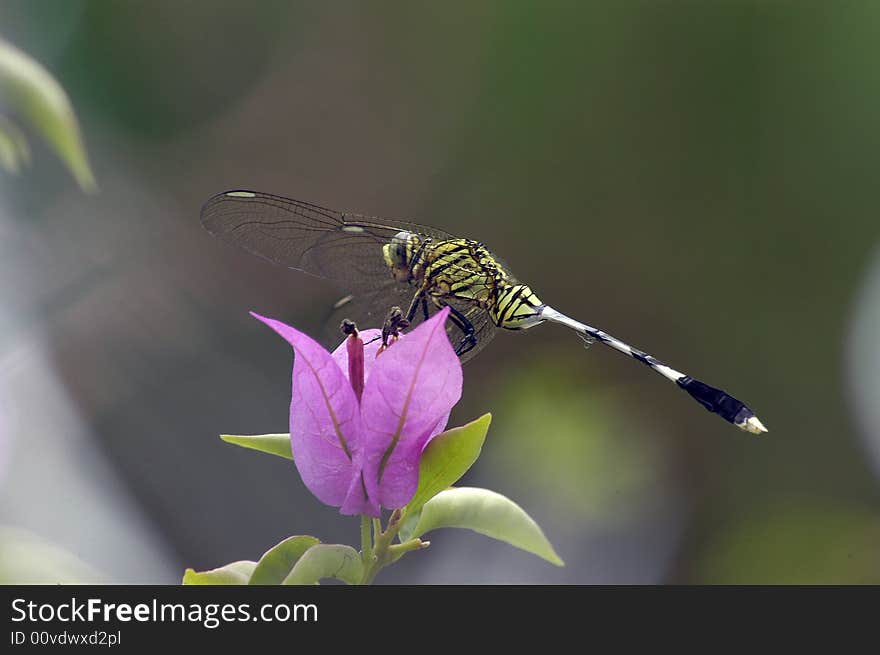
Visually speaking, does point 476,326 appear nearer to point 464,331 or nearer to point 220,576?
point 464,331

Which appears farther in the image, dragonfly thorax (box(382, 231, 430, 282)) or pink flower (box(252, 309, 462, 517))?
dragonfly thorax (box(382, 231, 430, 282))

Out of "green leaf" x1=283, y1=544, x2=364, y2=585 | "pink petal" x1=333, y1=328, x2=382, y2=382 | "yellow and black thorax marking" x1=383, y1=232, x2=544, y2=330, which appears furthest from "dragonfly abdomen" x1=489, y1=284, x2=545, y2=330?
"green leaf" x1=283, y1=544, x2=364, y2=585

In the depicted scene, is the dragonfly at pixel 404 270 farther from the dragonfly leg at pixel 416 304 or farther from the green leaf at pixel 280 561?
the green leaf at pixel 280 561

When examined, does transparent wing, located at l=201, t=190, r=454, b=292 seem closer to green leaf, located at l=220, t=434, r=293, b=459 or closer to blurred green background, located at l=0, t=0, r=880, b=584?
green leaf, located at l=220, t=434, r=293, b=459

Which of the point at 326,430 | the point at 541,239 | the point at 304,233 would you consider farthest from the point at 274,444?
the point at 541,239

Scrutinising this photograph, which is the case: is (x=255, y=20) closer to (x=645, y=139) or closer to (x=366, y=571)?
(x=645, y=139)
